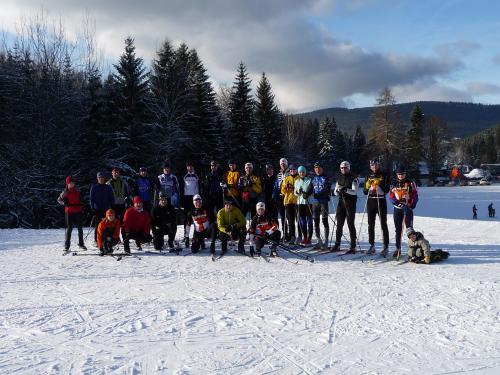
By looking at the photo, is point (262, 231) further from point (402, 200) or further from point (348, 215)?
point (402, 200)

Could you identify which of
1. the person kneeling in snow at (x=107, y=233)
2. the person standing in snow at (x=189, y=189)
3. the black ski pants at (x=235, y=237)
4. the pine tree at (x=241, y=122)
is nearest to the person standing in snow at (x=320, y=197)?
the black ski pants at (x=235, y=237)

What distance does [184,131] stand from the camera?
29.0m

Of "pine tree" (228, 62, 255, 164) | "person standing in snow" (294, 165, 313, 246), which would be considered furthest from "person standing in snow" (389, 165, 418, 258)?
"pine tree" (228, 62, 255, 164)

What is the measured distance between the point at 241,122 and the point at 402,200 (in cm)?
2565

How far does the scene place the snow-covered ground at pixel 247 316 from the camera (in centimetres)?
413

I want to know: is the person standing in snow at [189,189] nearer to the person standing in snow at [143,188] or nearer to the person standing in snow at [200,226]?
the person standing in snow at [200,226]

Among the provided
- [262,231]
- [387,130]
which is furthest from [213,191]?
[387,130]

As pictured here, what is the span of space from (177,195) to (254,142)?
23.8 meters

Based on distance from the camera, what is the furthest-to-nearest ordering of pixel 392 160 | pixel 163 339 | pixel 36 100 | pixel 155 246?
pixel 392 160 < pixel 36 100 < pixel 155 246 < pixel 163 339

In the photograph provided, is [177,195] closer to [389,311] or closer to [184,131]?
[389,311]

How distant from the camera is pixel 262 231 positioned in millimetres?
9445

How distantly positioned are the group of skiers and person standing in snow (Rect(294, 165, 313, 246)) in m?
0.02

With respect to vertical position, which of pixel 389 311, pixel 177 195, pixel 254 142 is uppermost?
pixel 254 142

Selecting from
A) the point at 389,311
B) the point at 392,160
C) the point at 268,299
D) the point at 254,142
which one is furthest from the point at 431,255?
the point at 392,160
